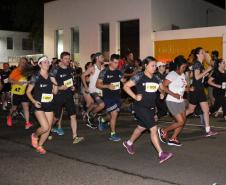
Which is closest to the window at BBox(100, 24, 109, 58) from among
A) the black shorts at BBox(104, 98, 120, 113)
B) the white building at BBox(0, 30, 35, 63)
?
the black shorts at BBox(104, 98, 120, 113)

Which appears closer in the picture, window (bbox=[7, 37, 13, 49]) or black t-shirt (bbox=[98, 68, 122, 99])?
black t-shirt (bbox=[98, 68, 122, 99])

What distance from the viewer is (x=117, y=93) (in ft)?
32.4

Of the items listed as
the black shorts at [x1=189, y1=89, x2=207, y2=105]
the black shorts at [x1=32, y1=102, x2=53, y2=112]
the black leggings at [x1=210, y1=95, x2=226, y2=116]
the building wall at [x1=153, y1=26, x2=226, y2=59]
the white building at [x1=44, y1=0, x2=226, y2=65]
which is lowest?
the black leggings at [x1=210, y1=95, x2=226, y2=116]

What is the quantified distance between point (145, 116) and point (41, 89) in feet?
6.38

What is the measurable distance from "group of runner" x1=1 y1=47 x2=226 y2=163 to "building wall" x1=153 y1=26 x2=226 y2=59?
4.77 m

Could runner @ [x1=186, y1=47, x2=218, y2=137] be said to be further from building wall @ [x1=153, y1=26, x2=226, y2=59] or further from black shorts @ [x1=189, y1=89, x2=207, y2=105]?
building wall @ [x1=153, y1=26, x2=226, y2=59]

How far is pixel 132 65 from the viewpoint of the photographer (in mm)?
14828

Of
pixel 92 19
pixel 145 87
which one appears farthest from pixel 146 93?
pixel 92 19

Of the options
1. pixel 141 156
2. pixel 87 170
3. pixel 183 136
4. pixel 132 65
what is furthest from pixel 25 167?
pixel 132 65

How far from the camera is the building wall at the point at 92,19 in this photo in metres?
20.4

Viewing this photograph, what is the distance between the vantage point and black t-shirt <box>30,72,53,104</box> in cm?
813

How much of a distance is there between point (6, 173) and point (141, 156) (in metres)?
2.36

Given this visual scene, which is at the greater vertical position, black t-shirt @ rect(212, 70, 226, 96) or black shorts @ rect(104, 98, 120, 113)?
black t-shirt @ rect(212, 70, 226, 96)

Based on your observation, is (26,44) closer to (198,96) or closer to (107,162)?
(198,96)
